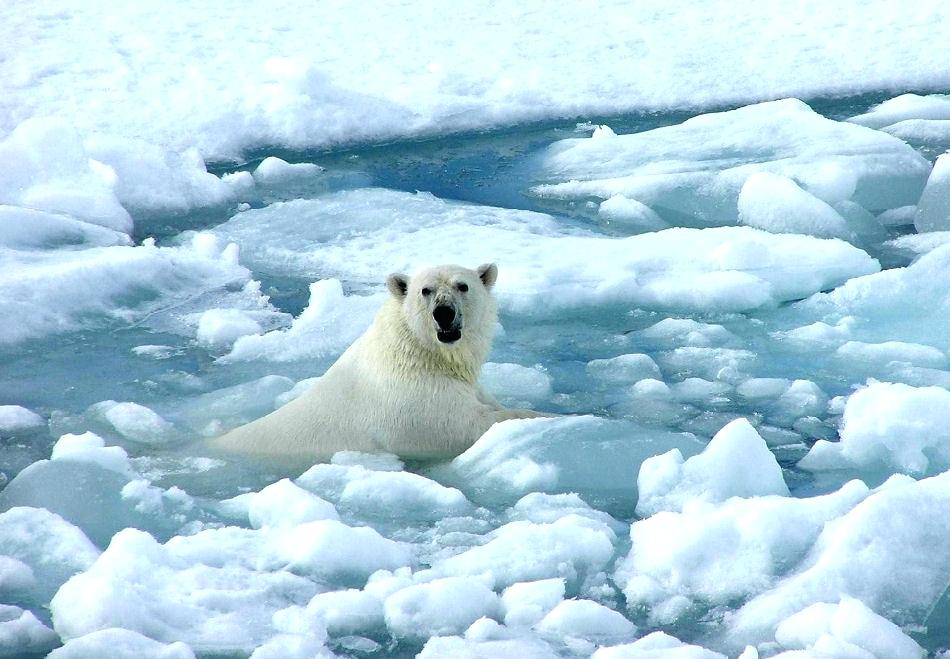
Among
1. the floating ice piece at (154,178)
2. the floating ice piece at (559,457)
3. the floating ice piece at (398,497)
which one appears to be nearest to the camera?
the floating ice piece at (398,497)

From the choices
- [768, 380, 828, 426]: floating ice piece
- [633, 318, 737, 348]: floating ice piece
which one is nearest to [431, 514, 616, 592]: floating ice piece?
[768, 380, 828, 426]: floating ice piece

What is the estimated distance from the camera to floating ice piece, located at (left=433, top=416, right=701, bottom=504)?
380 cm

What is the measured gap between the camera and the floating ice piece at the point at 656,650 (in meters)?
2.71

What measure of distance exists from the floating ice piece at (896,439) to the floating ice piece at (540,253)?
1.52 metres

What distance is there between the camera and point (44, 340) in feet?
17.3

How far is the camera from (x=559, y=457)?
3.88m

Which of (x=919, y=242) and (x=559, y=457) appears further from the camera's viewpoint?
(x=919, y=242)

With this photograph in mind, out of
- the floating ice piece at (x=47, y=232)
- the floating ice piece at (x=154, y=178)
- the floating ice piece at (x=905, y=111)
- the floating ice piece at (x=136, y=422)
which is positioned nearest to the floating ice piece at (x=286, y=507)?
the floating ice piece at (x=136, y=422)

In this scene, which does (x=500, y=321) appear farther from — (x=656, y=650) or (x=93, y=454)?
(x=656, y=650)

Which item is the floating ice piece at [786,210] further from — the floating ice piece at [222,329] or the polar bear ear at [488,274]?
the floating ice piece at [222,329]

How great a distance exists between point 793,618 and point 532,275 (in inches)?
118

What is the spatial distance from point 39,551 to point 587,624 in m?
1.47

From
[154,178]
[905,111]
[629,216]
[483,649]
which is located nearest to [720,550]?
[483,649]

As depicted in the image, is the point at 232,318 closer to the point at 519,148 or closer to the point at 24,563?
the point at 24,563
